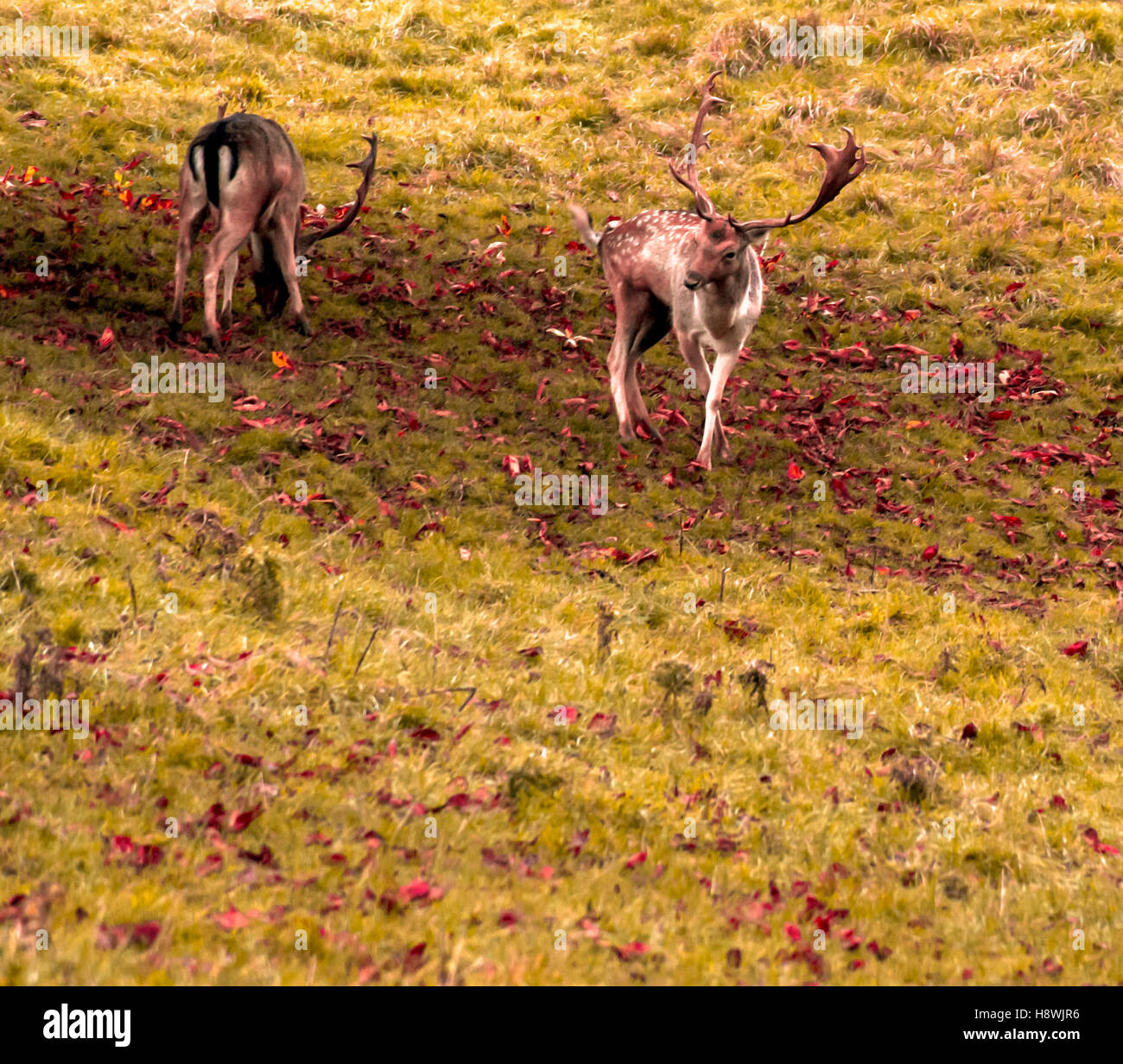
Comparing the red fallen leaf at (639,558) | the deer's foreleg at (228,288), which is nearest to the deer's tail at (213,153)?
the deer's foreleg at (228,288)

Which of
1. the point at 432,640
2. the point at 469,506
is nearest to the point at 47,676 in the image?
the point at 432,640

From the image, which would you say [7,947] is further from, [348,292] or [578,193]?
[578,193]

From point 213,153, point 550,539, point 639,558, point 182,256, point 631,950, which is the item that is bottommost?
point 631,950

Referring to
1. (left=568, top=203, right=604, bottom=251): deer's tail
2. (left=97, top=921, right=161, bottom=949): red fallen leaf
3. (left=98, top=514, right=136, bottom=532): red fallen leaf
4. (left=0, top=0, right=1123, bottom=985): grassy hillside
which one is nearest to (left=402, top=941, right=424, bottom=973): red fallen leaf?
(left=0, top=0, right=1123, bottom=985): grassy hillside

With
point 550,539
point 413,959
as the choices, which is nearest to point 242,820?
point 413,959

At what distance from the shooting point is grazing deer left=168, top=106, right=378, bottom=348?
11531mm

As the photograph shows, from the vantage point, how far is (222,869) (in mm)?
4871

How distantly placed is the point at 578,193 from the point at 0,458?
9960 millimetres

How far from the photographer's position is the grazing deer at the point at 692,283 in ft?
35.7

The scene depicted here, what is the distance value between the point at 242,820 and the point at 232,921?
2.29ft

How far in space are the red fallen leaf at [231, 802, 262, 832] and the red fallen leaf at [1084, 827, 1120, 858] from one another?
167 inches

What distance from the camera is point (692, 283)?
34.7ft

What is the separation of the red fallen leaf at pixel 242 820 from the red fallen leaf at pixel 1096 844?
4.24m

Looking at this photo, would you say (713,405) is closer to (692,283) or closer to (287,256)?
(692,283)
